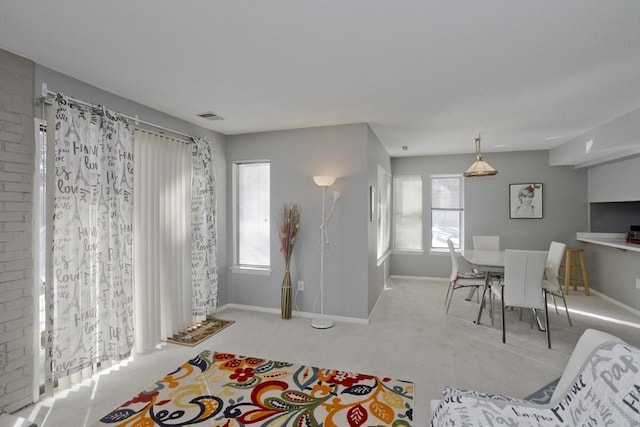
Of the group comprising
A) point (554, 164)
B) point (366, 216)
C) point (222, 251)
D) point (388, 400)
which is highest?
point (554, 164)

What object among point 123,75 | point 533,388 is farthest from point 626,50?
point 123,75

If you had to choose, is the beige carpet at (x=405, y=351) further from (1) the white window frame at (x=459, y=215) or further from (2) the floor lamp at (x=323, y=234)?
(1) the white window frame at (x=459, y=215)

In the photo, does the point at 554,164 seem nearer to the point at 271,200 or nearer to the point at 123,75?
the point at 271,200

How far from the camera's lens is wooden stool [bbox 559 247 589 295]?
5.39 metres

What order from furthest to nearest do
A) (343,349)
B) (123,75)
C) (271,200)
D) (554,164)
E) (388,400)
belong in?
(554,164) < (271,200) < (343,349) < (123,75) < (388,400)

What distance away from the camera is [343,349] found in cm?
335

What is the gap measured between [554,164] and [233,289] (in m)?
Answer: 5.85

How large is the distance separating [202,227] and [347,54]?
2.75 m

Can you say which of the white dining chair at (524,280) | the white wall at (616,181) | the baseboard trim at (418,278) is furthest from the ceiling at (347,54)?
→ the baseboard trim at (418,278)

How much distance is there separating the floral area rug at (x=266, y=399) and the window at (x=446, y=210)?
4.33 meters

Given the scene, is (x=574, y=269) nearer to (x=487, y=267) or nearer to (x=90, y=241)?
(x=487, y=267)

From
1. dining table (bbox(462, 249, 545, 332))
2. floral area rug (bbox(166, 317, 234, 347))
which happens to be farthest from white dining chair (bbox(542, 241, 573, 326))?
floral area rug (bbox(166, 317, 234, 347))

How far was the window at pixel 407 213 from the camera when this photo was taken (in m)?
6.65

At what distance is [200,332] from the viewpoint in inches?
150
